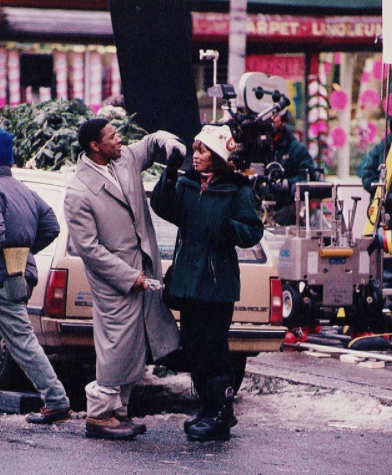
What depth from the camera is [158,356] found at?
7.12 m

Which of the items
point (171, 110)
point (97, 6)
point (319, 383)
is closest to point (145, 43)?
point (171, 110)

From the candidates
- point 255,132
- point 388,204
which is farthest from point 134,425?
point 255,132

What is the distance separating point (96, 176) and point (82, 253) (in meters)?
0.45

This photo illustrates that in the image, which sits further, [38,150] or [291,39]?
[291,39]

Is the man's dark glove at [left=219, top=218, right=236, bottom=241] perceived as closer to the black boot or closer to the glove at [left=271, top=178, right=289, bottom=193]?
the black boot

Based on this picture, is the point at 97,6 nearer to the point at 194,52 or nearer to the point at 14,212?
the point at 194,52

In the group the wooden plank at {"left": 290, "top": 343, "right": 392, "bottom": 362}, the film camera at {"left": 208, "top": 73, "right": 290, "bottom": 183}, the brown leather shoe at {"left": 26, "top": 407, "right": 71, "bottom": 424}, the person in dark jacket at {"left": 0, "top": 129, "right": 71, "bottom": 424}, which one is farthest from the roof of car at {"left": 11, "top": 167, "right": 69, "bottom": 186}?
the film camera at {"left": 208, "top": 73, "right": 290, "bottom": 183}

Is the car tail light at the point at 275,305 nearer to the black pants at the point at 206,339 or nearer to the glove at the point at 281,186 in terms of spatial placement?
the black pants at the point at 206,339

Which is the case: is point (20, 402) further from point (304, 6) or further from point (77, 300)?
point (304, 6)

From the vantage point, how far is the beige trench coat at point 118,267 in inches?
278

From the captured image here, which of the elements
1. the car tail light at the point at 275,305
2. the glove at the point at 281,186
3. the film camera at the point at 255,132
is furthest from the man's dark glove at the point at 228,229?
the glove at the point at 281,186

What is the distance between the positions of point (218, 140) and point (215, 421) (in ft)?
5.12

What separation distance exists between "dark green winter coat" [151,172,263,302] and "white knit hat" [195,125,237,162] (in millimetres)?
142

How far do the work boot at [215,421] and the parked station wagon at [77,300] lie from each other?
135 cm
